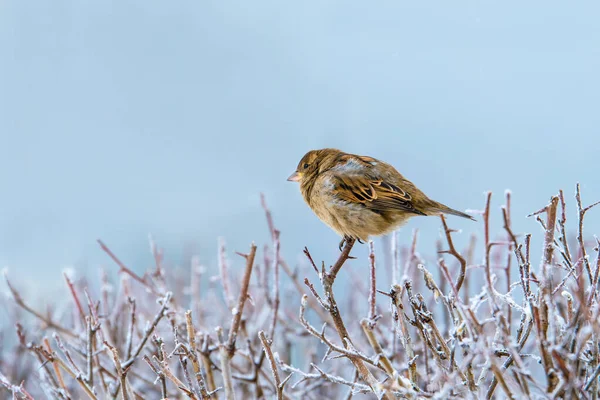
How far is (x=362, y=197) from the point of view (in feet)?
12.7

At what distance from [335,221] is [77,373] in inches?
68.3

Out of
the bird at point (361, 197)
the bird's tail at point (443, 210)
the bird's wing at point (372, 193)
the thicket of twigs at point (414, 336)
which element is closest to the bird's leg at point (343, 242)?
the bird at point (361, 197)

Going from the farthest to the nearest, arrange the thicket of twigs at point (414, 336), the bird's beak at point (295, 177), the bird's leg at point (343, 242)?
the bird's beak at point (295, 177) < the bird's leg at point (343, 242) < the thicket of twigs at point (414, 336)

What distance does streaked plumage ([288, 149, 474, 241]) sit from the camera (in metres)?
3.77

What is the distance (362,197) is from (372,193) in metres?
0.07

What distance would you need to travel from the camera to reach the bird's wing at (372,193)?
12.4 ft

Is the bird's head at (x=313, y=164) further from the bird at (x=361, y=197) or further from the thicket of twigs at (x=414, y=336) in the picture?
the thicket of twigs at (x=414, y=336)

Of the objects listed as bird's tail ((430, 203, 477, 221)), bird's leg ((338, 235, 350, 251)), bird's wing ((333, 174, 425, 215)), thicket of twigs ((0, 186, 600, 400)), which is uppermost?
bird's wing ((333, 174, 425, 215))

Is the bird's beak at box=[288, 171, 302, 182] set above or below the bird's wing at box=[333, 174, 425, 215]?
above

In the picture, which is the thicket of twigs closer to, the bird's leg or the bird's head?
the bird's leg

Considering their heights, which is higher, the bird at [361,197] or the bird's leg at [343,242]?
the bird at [361,197]

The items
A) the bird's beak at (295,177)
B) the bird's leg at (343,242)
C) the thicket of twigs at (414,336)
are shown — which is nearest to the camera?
the thicket of twigs at (414,336)

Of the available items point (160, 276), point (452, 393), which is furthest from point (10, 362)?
point (452, 393)

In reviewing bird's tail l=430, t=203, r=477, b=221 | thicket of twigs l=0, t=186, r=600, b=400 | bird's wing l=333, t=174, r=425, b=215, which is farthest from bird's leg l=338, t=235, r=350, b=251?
bird's tail l=430, t=203, r=477, b=221
